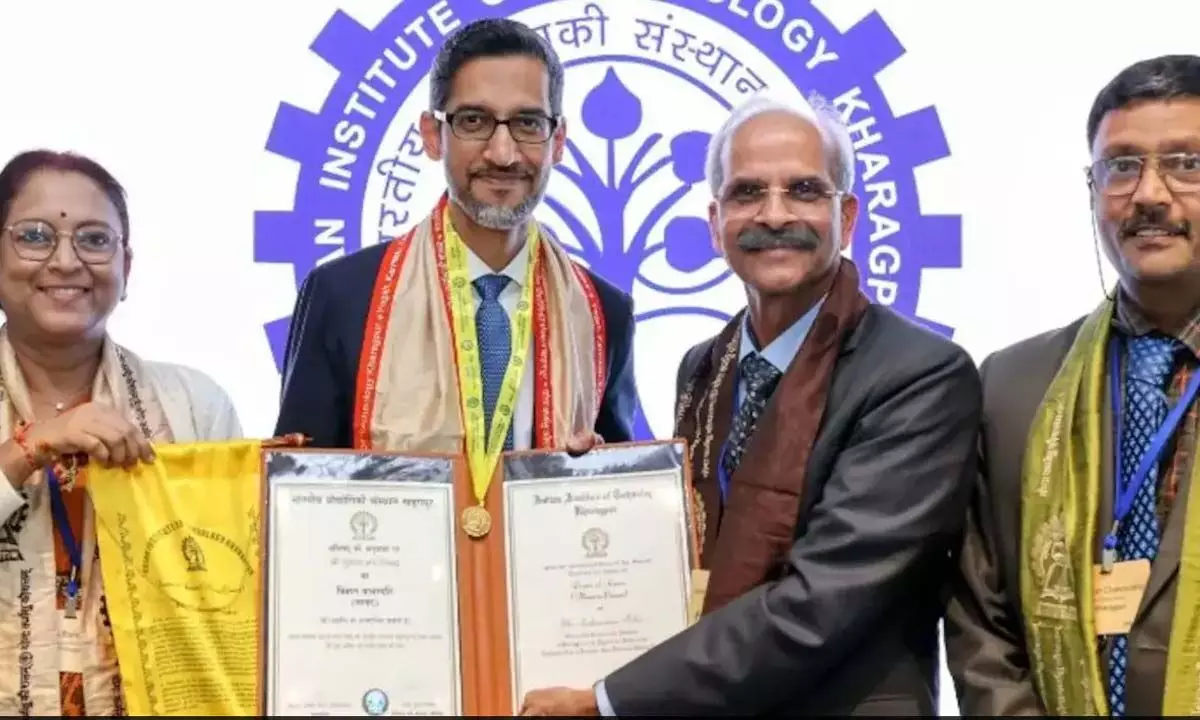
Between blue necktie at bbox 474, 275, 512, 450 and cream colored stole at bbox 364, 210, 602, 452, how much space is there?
0.20ft

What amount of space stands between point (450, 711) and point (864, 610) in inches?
28.2

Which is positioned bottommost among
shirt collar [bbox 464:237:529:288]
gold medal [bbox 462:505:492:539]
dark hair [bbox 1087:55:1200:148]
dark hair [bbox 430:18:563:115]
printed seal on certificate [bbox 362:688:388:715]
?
printed seal on certificate [bbox 362:688:388:715]

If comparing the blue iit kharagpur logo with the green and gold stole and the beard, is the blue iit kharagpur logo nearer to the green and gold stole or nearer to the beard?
the beard

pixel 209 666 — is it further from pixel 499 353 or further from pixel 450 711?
pixel 499 353

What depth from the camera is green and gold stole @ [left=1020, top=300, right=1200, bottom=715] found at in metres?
2.32

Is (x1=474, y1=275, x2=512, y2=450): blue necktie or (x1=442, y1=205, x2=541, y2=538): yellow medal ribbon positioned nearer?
(x1=442, y1=205, x2=541, y2=538): yellow medal ribbon

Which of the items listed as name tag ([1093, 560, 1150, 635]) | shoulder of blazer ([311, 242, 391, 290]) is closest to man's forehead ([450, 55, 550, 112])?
shoulder of blazer ([311, 242, 391, 290])

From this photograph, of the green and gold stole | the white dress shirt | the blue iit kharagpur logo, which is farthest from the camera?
the blue iit kharagpur logo

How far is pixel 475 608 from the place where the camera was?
254 cm

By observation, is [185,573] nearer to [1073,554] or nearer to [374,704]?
[374,704]

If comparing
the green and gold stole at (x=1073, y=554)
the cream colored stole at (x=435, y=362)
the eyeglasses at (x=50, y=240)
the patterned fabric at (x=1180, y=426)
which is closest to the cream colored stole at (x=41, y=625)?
the eyeglasses at (x=50, y=240)

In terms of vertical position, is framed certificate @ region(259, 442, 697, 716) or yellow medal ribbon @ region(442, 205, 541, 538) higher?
yellow medal ribbon @ region(442, 205, 541, 538)

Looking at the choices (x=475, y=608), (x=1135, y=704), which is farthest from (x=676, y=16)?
(x=1135, y=704)

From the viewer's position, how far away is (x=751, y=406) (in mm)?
2650
